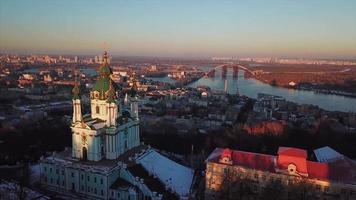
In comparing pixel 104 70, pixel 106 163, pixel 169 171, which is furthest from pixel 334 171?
pixel 104 70

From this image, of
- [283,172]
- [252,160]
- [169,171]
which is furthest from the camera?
[169,171]

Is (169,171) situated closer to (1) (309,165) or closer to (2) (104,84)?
(2) (104,84)

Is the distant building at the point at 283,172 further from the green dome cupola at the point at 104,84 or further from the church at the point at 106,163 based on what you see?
the green dome cupola at the point at 104,84

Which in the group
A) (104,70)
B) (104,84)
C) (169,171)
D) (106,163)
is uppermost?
(104,70)

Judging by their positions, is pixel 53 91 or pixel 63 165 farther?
pixel 53 91

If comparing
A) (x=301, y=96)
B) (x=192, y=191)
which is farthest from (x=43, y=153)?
(x=301, y=96)

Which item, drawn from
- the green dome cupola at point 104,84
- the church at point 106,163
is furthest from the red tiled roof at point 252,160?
the green dome cupola at point 104,84

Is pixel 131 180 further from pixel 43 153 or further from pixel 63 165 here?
pixel 43 153
